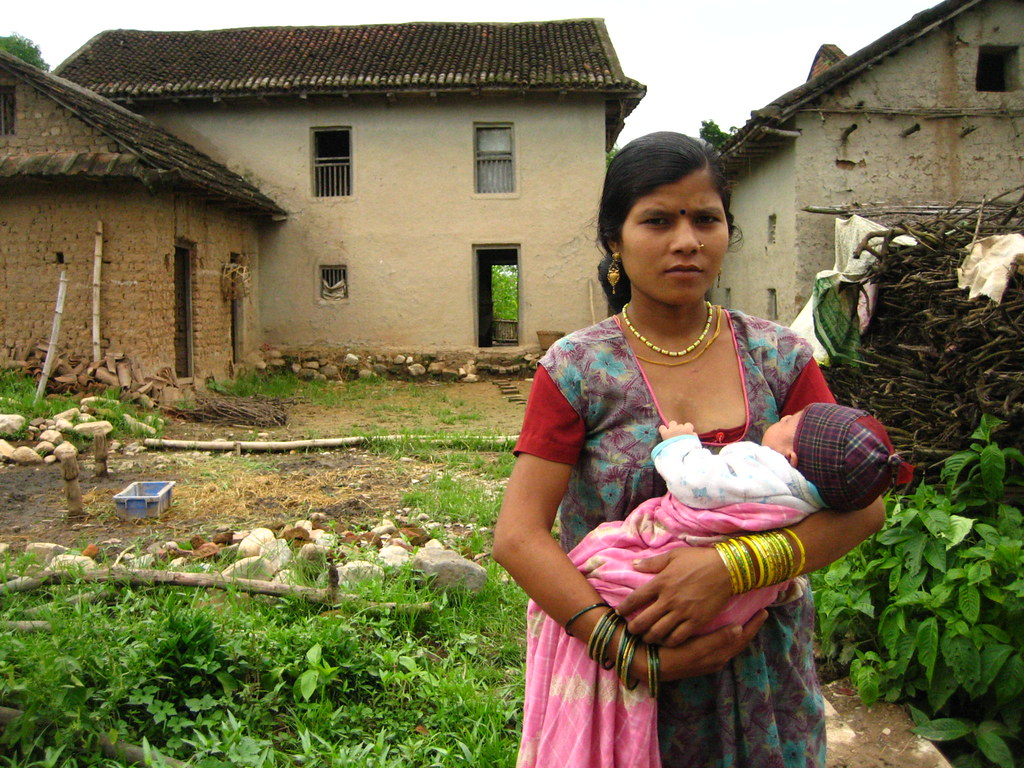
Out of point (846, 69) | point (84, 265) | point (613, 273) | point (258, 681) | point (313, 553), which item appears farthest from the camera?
point (846, 69)

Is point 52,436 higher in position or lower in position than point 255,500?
higher

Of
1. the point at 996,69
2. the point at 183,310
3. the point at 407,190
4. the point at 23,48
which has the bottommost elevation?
the point at 183,310

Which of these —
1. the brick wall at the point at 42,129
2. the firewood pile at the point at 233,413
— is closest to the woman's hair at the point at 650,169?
the firewood pile at the point at 233,413

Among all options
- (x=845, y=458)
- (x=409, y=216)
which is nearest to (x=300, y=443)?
(x=845, y=458)

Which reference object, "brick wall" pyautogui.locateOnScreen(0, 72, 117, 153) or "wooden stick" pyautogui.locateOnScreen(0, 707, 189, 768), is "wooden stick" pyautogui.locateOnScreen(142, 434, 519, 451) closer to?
"brick wall" pyautogui.locateOnScreen(0, 72, 117, 153)

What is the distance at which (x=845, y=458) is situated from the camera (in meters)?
1.26

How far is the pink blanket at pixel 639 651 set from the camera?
1314mm

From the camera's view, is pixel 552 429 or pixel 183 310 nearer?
pixel 552 429

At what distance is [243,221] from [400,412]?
5307 millimetres

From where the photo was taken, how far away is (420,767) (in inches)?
97.9

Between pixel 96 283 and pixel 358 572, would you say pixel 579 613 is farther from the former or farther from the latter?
pixel 96 283

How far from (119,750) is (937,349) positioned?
399 cm

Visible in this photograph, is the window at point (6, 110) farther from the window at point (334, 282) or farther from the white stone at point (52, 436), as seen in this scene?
the window at point (334, 282)

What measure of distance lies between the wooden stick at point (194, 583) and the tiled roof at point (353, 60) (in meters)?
11.8
